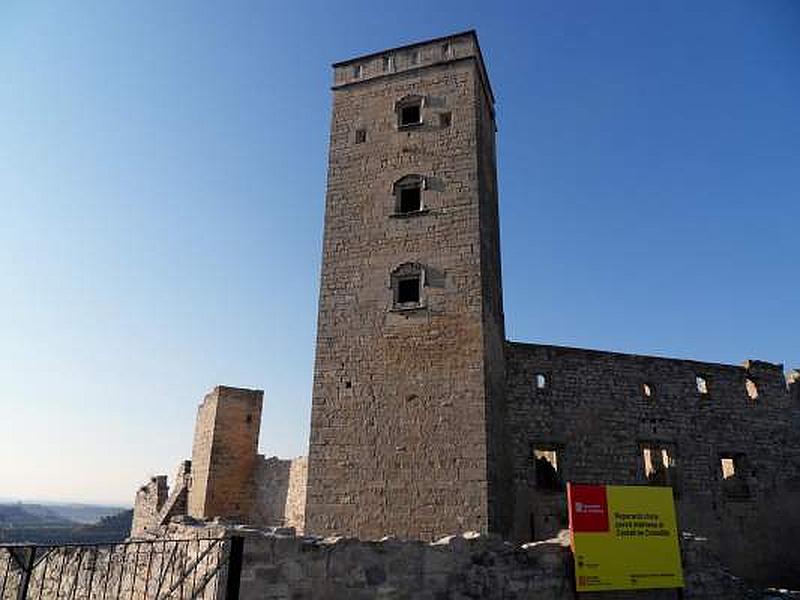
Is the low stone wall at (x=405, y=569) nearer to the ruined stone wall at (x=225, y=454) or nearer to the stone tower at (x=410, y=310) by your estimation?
the stone tower at (x=410, y=310)

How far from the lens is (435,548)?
933cm

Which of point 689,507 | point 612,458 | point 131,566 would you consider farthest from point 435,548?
point 689,507

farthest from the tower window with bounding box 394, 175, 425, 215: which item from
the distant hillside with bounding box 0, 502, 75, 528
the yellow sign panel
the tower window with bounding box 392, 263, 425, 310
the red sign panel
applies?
the distant hillside with bounding box 0, 502, 75, 528

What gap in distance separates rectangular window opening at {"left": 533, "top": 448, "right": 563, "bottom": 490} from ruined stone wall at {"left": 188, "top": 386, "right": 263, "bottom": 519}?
9537 mm

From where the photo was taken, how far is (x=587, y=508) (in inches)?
404

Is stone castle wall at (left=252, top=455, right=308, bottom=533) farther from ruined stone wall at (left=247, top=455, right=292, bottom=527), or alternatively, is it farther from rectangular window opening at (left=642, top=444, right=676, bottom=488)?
rectangular window opening at (left=642, top=444, right=676, bottom=488)

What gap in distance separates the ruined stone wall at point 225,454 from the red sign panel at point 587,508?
509 inches

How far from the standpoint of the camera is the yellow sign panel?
1000 cm

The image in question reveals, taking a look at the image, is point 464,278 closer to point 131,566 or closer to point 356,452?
point 356,452

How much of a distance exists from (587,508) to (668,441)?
757 cm

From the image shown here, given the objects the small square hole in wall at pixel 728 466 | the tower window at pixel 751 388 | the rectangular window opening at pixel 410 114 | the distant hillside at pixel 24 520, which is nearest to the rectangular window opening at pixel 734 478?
the small square hole in wall at pixel 728 466

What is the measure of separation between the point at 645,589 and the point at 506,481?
4283mm

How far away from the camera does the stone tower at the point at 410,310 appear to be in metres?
12.7

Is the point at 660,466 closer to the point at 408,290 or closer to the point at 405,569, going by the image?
the point at 408,290
